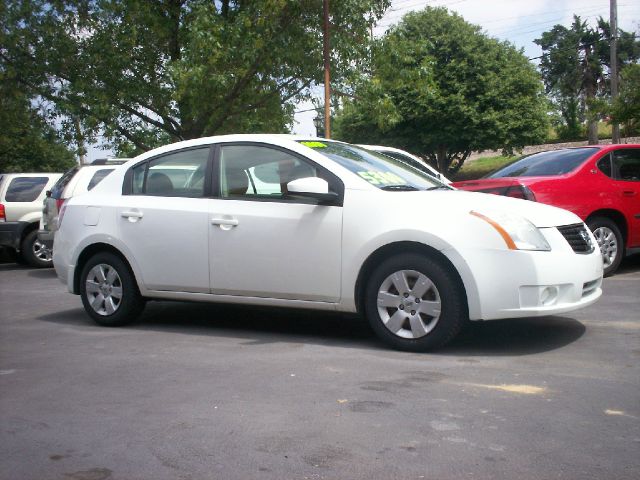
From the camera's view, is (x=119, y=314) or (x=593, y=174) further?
(x=593, y=174)

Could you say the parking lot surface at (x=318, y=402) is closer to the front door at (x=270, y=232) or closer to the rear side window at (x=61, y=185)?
the front door at (x=270, y=232)

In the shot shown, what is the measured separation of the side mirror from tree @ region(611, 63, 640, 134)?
11.9 m

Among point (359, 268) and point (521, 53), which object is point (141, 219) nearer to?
point (359, 268)

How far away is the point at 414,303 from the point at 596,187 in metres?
4.88

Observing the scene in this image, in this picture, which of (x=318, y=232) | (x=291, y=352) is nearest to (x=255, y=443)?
(x=291, y=352)

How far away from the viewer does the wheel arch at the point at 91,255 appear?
287 inches

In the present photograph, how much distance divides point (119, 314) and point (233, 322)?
3.35 feet

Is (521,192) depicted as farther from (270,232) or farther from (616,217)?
(270,232)

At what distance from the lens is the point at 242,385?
505cm

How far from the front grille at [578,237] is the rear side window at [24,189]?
10819mm

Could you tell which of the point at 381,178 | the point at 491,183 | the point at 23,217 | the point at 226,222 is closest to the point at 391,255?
the point at 381,178

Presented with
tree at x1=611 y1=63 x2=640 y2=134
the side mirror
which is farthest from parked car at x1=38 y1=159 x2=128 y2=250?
tree at x1=611 y1=63 x2=640 y2=134

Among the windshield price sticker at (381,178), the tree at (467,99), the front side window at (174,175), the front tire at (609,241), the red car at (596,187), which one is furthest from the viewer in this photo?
the tree at (467,99)

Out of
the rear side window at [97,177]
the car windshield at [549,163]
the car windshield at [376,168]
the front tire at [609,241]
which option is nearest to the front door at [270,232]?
the car windshield at [376,168]
